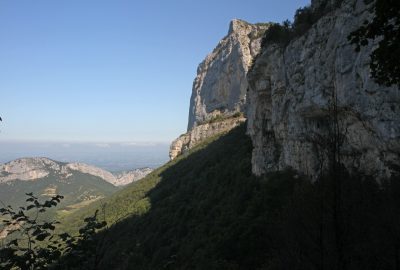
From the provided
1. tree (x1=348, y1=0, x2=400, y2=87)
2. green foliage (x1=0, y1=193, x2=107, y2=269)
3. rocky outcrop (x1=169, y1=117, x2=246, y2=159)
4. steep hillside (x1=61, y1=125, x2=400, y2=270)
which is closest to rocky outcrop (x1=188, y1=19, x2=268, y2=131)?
rocky outcrop (x1=169, y1=117, x2=246, y2=159)

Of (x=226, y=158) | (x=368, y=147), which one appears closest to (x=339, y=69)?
(x=368, y=147)

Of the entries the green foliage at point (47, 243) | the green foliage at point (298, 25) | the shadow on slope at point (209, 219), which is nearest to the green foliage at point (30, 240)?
the green foliage at point (47, 243)

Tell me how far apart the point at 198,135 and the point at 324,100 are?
3174 inches

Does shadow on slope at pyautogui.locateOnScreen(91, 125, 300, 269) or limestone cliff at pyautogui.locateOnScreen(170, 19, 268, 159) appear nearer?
shadow on slope at pyautogui.locateOnScreen(91, 125, 300, 269)

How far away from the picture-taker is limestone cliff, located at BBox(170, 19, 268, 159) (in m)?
107

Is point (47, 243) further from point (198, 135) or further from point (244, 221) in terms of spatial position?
point (198, 135)

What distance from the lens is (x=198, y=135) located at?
343 feet

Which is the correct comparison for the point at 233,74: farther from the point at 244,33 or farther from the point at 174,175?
the point at 174,175

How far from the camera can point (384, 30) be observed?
20.2ft

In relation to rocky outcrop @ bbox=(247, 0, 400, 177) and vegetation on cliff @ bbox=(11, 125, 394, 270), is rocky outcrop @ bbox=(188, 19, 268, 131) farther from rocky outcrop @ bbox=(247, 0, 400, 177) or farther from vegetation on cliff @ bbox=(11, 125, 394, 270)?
rocky outcrop @ bbox=(247, 0, 400, 177)

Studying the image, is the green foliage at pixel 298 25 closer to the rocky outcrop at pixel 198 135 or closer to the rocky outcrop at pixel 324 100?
the rocky outcrop at pixel 324 100

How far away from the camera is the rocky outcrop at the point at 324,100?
18.0 m

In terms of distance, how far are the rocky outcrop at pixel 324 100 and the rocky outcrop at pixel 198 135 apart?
54623 mm

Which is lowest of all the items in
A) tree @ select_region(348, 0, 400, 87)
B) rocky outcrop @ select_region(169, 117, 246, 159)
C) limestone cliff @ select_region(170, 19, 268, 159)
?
tree @ select_region(348, 0, 400, 87)
